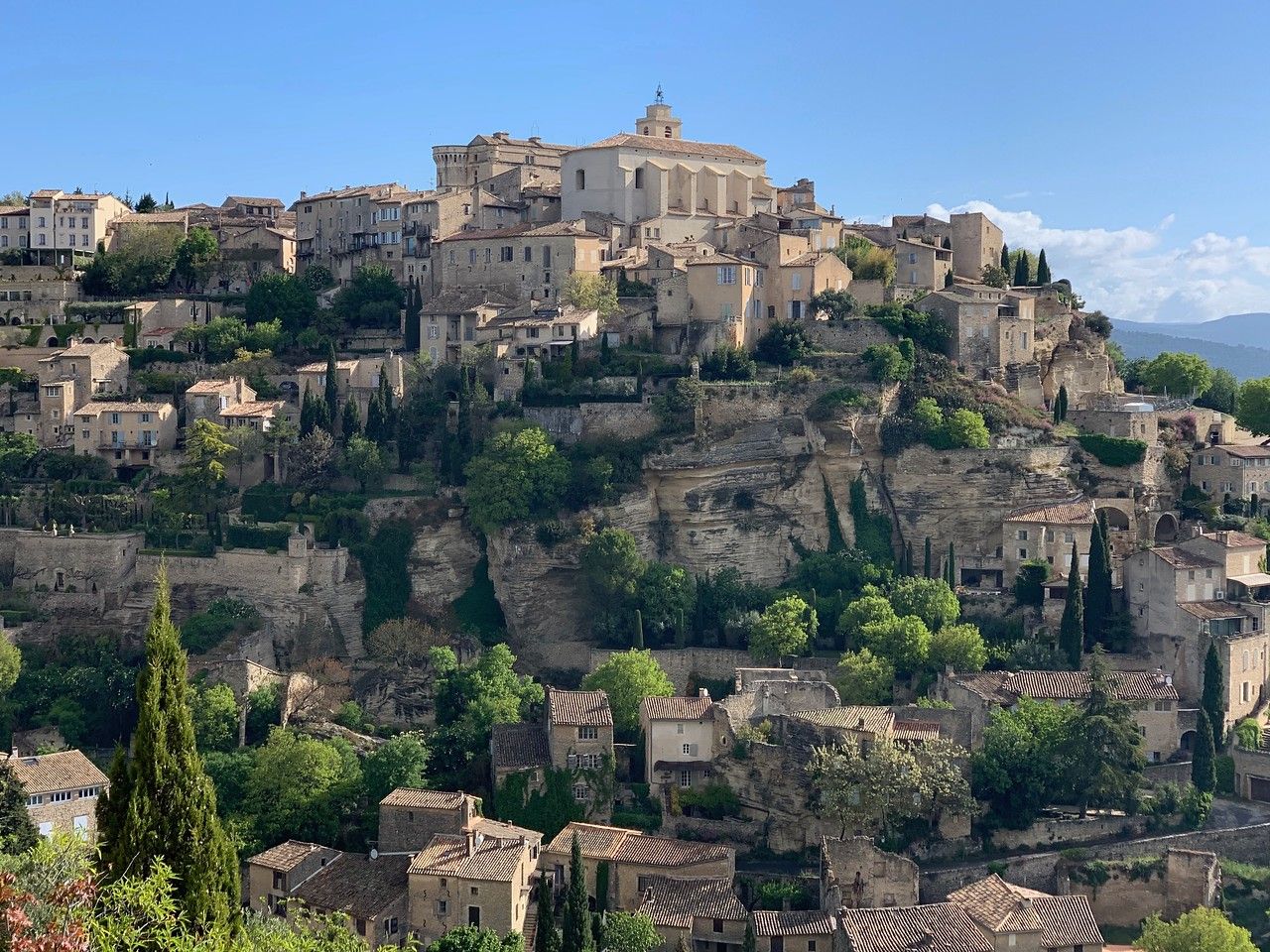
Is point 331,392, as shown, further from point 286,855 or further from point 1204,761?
point 1204,761

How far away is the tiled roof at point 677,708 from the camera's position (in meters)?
50.7

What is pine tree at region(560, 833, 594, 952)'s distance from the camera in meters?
42.2

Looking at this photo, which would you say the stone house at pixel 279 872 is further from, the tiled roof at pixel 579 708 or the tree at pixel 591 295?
the tree at pixel 591 295

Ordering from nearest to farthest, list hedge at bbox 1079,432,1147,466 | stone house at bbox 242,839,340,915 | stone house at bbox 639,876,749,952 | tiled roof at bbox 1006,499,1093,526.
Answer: stone house at bbox 639,876,749,952 < stone house at bbox 242,839,340,915 < tiled roof at bbox 1006,499,1093,526 < hedge at bbox 1079,432,1147,466

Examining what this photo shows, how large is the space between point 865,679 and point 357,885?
16043mm

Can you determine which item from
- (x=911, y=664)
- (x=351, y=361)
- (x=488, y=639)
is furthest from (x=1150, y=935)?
(x=351, y=361)

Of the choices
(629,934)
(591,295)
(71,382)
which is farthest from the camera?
(71,382)

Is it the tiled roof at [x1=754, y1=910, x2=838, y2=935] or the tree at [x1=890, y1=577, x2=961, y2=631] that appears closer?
the tiled roof at [x1=754, y1=910, x2=838, y2=935]

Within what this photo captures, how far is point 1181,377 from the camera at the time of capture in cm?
7256

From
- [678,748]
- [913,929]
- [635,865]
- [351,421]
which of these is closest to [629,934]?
[635,865]

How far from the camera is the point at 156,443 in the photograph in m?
64.4

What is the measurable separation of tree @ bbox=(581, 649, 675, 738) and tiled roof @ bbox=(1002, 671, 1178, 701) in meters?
9.80

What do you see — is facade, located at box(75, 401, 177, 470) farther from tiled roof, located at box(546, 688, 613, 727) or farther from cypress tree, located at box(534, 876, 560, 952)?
cypress tree, located at box(534, 876, 560, 952)

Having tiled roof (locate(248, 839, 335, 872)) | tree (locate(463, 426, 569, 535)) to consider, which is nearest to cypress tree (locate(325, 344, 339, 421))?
tree (locate(463, 426, 569, 535))
